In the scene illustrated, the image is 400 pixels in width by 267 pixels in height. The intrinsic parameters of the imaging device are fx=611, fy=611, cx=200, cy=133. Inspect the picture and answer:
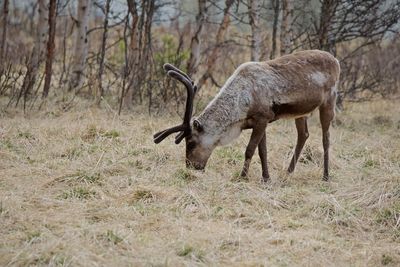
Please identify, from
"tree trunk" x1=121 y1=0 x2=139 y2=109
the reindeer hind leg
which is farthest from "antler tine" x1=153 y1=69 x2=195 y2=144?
"tree trunk" x1=121 y1=0 x2=139 y2=109

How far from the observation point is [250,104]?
6.71 meters

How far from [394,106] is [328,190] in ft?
26.4

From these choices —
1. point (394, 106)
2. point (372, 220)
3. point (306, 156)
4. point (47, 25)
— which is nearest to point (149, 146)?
point (306, 156)

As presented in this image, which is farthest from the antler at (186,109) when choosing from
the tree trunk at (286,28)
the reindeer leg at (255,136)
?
the tree trunk at (286,28)

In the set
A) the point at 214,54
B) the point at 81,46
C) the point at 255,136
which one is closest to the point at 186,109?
the point at 255,136

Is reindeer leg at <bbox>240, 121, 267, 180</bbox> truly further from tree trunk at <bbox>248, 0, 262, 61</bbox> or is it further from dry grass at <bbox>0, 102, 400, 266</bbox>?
tree trunk at <bbox>248, 0, 262, 61</bbox>

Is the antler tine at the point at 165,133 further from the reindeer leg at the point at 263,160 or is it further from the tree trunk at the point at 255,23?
the tree trunk at the point at 255,23

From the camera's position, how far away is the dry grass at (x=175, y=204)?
14.9ft

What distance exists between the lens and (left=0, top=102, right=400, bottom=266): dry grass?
4.53 meters

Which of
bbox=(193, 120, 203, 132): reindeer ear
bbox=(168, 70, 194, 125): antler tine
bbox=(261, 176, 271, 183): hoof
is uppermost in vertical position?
bbox=(168, 70, 194, 125): antler tine

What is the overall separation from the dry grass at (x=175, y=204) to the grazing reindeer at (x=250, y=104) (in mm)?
377

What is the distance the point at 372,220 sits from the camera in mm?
5484

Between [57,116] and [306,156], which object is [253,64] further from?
[57,116]

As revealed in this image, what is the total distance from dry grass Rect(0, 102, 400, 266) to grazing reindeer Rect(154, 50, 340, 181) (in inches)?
14.8
